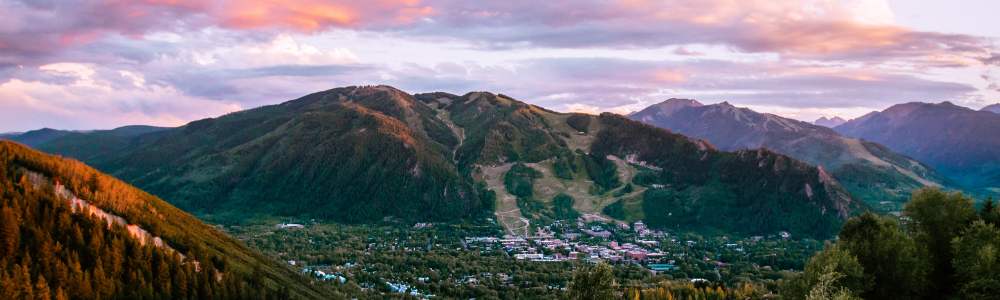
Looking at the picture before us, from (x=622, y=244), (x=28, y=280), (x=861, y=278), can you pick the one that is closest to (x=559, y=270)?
(x=622, y=244)

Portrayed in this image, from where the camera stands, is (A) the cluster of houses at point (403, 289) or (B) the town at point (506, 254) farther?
A: (B) the town at point (506, 254)

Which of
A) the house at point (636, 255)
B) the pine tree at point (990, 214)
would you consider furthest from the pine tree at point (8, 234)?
the house at point (636, 255)

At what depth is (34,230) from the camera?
5253 cm

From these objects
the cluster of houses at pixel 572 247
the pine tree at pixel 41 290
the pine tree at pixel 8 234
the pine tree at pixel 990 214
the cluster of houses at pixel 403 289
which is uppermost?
the pine tree at pixel 990 214

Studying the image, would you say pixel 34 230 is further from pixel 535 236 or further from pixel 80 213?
pixel 535 236

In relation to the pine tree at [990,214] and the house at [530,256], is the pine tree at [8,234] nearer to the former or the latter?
the pine tree at [990,214]

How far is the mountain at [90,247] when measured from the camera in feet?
159

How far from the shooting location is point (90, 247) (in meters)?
52.9

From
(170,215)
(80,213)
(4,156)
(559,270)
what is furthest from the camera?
(559,270)

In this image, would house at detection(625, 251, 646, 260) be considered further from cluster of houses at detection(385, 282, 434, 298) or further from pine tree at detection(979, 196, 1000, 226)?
pine tree at detection(979, 196, 1000, 226)

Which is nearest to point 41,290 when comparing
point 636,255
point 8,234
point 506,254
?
point 8,234

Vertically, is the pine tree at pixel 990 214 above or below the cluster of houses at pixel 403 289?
above

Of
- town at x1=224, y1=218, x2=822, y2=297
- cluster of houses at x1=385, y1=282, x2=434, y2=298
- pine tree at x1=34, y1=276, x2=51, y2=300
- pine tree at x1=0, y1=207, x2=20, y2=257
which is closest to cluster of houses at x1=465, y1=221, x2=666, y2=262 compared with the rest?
town at x1=224, y1=218, x2=822, y2=297

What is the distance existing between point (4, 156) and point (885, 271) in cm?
9780
